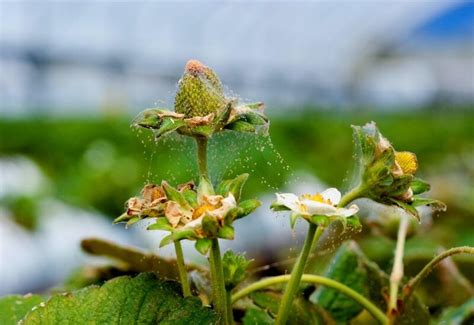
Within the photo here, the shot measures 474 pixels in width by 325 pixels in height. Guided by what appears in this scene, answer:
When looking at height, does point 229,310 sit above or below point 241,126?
below

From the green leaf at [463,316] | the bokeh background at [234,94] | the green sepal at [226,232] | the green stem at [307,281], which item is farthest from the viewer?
the bokeh background at [234,94]

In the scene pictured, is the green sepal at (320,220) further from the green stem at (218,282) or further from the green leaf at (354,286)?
the green leaf at (354,286)

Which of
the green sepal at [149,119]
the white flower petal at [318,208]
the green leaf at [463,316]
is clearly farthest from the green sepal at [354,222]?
the green leaf at [463,316]

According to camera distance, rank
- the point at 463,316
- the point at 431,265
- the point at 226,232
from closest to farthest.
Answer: the point at 226,232 < the point at 431,265 < the point at 463,316


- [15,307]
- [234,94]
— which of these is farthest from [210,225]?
[15,307]

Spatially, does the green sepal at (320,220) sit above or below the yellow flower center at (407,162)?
below

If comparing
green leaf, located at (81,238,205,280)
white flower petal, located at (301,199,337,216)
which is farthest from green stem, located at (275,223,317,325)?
green leaf, located at (81,238,205,280)

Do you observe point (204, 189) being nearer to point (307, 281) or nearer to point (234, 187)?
point (234, 187)

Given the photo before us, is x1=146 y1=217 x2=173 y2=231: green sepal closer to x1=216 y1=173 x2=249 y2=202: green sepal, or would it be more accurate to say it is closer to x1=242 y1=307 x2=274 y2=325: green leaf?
x1=216 y1=173 x2=249 y2=202: green sepal
